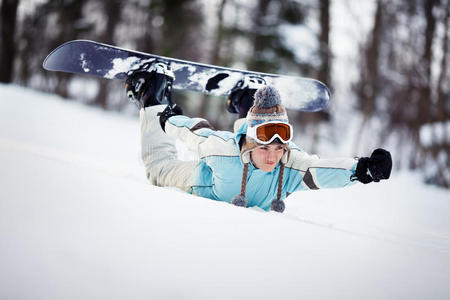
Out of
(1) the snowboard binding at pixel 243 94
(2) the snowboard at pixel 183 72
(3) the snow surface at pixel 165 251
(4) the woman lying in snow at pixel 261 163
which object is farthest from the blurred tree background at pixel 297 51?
(3) the snow surface at pixel 165 251

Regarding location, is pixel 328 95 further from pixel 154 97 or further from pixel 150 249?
pixel 150 249

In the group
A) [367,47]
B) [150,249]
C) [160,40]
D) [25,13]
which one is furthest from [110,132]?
[25,13]

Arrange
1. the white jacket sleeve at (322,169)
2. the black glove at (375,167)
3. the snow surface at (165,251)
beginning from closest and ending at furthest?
the snow surface at (165,251) < the black glove at (375,167) < the white jacket sleeve at (322,169)

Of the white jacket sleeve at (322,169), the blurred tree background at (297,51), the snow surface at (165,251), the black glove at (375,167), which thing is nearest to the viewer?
the snow surface at (165,251)

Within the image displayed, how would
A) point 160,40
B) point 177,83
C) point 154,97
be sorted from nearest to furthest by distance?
1. point 154,97
2. point 177,83
3. point 160,40

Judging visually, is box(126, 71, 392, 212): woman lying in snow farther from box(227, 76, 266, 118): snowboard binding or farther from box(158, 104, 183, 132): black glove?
box(227, 76, 266, 118): snowboard binding

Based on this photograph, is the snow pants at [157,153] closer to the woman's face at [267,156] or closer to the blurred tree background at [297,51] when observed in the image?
the woman's face at [267,156]

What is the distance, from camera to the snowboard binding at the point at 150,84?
101 inches

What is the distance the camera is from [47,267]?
924mm

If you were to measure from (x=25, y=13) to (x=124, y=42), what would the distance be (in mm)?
3163

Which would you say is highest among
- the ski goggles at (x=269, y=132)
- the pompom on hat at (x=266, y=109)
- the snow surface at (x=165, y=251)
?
the pompom on hat at (x=266, y=109)

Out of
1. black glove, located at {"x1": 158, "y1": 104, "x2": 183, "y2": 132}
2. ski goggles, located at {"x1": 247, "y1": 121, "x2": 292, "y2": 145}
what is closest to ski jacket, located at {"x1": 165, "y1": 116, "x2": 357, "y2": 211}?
ski goggles, located at {"x1": 247, "y1": 121, "x2": 292, "y2": 145}

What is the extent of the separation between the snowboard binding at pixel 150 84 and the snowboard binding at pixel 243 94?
21.2 inches

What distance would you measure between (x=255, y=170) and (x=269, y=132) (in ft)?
0.75
